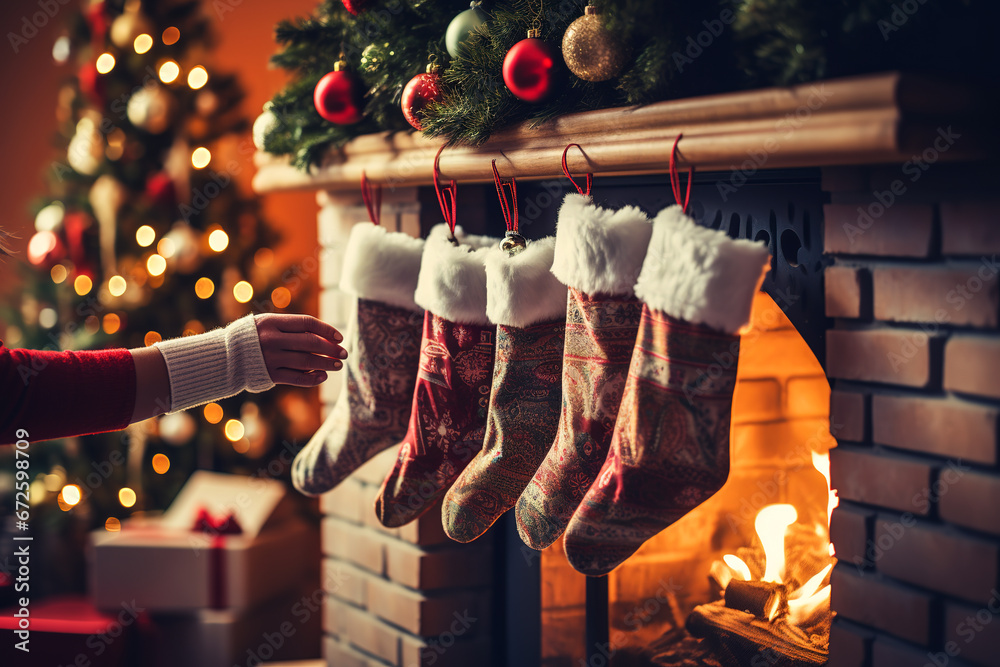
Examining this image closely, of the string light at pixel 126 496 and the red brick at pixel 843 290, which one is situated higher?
the red brick at pixel 843 290

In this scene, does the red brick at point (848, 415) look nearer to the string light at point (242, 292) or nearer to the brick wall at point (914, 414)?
the brick wall at point (914, 414)

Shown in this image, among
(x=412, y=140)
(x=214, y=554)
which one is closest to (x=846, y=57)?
(x=412, y=140)

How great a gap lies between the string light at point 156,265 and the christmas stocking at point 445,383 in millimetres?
1849

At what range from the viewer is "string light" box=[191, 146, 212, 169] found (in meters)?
2.92

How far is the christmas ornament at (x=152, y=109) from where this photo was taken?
2834 mm

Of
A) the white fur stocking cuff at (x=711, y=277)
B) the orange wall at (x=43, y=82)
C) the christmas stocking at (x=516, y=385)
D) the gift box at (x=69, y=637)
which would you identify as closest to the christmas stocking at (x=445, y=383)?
the christmas stocking at (x=516, y=385)

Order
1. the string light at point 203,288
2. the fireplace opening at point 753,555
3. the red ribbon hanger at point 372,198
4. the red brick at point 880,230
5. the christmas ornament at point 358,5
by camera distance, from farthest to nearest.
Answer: the string light at point 203,288 → the red ribbon hanger at point 372,198 → the christmas ornament at point 358,5 → the fireplace opening at point 753,555 → the red brick at point 880,230

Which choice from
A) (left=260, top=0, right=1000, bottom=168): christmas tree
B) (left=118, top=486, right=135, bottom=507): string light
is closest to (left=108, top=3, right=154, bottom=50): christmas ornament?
(left=260, top=0, right=1000, bottom=168): christmas tree

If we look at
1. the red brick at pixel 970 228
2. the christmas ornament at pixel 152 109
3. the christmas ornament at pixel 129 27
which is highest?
the christmas ornament at pixel 129 27

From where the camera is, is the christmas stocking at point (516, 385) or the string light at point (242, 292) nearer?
the christmas stocking at point (516, 385)

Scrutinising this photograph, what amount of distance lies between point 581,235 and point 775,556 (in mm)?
662

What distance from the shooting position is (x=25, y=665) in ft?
5.57

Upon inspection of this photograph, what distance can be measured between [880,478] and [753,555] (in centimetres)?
47

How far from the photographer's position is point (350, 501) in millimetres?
1916
